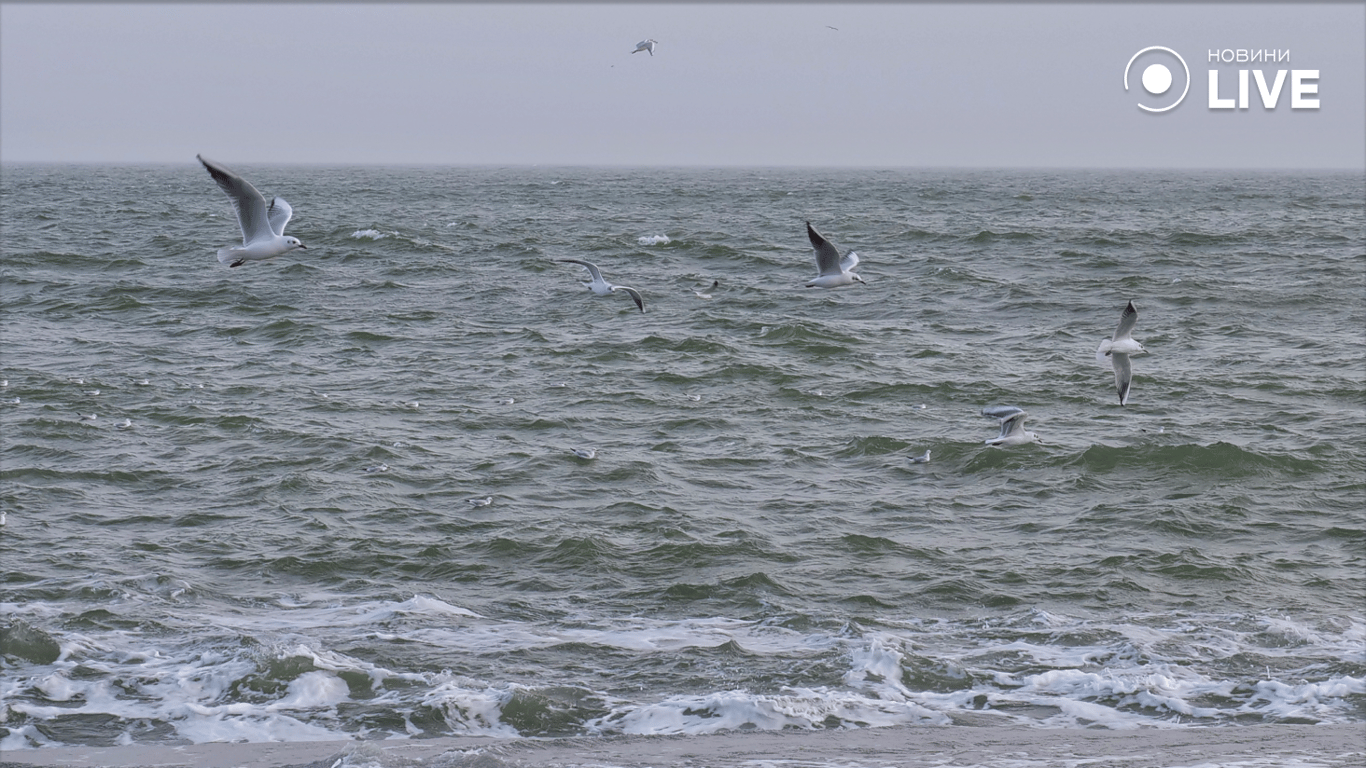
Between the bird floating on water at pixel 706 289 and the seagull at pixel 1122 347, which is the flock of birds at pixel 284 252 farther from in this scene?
the bird floating on water at pixel 706 289

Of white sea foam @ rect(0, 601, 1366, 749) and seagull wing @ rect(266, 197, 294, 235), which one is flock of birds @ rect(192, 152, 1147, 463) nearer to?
seagull wing @ rect(266, 197, 294, 235)

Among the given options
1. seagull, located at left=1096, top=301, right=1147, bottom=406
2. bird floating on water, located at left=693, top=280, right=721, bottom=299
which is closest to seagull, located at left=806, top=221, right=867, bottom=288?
seagull, located at left=1096, top=301, right=1147, bottom=406

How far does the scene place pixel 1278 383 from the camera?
19719 millimetres

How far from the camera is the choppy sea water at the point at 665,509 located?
885cm

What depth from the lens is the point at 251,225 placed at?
962 cm

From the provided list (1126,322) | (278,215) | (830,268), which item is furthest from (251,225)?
(1126,322)

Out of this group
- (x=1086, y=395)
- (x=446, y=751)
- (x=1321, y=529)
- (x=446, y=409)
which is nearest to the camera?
(x=446, y=751)

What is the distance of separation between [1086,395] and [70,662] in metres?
14.7

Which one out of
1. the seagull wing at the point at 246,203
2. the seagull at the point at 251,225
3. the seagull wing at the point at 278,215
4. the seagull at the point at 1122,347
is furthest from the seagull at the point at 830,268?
the seagull wing at the point at 246,203

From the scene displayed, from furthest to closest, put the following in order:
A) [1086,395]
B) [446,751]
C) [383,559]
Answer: [1086,395]
[383,559]
[446,751]

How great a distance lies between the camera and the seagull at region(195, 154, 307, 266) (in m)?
9.11

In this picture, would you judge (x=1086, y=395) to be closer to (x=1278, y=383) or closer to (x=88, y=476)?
(x=1278, y=383)

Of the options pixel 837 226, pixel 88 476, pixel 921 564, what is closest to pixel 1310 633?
pixel 921 564

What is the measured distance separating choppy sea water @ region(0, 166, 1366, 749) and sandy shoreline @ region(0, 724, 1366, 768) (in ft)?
1.01
